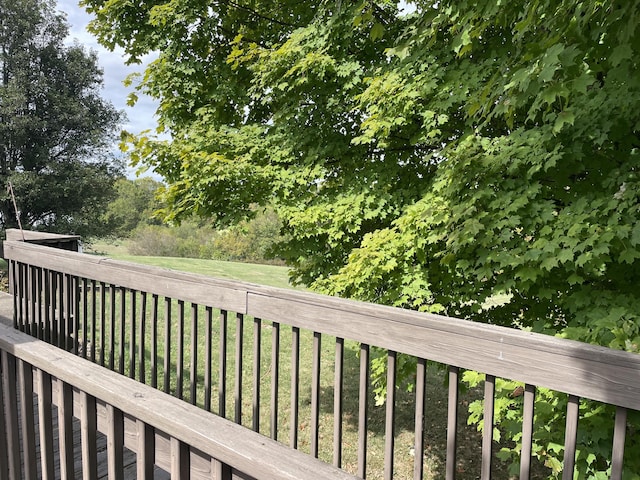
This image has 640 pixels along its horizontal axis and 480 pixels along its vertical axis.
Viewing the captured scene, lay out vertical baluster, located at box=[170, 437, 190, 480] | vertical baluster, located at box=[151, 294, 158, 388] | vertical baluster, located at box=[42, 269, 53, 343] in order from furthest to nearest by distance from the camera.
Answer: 1. vertical baluster, located at box=[42, 269, 53, 343]
2. vertical baluster, located at box=[151, 294, 158, 388]
3. vertical baluster, located at box=[170, 437, 190, 480]

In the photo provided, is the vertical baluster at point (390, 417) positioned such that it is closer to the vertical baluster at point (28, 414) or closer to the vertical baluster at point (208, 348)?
the vertical baluster at point (208, 348)

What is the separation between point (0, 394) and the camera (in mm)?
1506

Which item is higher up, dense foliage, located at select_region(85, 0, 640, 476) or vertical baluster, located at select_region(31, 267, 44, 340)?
dense foliage, located at select_region(85, 0, 640, 476)

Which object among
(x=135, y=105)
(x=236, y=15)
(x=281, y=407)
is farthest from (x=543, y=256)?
(x=135, y=105)

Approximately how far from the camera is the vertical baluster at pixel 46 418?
50.5 inches

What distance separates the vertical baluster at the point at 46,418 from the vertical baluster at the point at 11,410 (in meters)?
0.14

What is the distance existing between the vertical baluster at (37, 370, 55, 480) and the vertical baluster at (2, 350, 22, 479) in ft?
0.46

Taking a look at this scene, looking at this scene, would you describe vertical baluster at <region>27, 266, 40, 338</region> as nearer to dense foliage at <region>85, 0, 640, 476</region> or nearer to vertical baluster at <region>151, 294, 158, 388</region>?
vertical baluster at <region>151, 294, 158, 388</region>

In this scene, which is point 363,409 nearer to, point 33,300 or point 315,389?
point 315,389

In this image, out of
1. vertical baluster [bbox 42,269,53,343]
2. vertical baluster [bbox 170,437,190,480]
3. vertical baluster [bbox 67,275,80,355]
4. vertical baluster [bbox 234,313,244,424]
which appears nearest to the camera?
vertical baluster [bbox 170,437,190,480]

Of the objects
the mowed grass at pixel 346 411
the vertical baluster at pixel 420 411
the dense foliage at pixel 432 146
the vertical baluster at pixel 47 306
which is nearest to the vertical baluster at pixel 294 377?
the vertical baluster at pixel 420 411

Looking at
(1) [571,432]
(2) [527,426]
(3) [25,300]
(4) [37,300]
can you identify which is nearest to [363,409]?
(2) [527,426]

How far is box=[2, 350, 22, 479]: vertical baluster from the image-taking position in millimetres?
1394

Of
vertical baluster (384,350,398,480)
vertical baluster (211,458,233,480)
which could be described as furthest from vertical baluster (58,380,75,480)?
vertical baluster (384,350,398,480)
